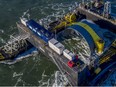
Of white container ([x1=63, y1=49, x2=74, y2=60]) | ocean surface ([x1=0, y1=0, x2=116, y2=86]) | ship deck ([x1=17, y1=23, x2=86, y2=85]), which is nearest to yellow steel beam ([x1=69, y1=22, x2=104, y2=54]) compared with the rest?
ship deck ([x1=17, y1=23, x2=86, y2=85])

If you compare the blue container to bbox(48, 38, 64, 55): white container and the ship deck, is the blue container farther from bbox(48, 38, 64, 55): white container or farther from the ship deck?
bbox(48, 38, 64, 55): white container

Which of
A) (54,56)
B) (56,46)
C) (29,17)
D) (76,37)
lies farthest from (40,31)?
(29,17)

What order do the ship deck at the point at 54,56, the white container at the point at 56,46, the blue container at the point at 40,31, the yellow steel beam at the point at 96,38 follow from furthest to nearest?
the blue container at the point at 40,31, the yellow steel beam at the point at 96,38, the white container at the point at 56,46, the ship deck at the point at 54,56

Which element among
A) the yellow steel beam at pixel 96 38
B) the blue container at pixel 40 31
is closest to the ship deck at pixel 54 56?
the blue container at pixel 40 31

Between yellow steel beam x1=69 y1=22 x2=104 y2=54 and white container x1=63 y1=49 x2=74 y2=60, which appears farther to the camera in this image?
yellow steel beam x1=69 y1=22 x2=104 y2=54

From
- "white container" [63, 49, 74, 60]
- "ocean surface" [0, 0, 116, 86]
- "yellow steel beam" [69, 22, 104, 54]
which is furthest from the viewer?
"yellow steel beam" [69, 22, 104, 54]

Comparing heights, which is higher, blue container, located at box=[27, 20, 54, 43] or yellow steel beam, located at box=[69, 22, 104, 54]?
blue container, located at box=[27, 20, 54, 43]

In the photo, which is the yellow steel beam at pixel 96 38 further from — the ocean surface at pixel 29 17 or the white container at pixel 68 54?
the ocean surface at pixel 29 17
